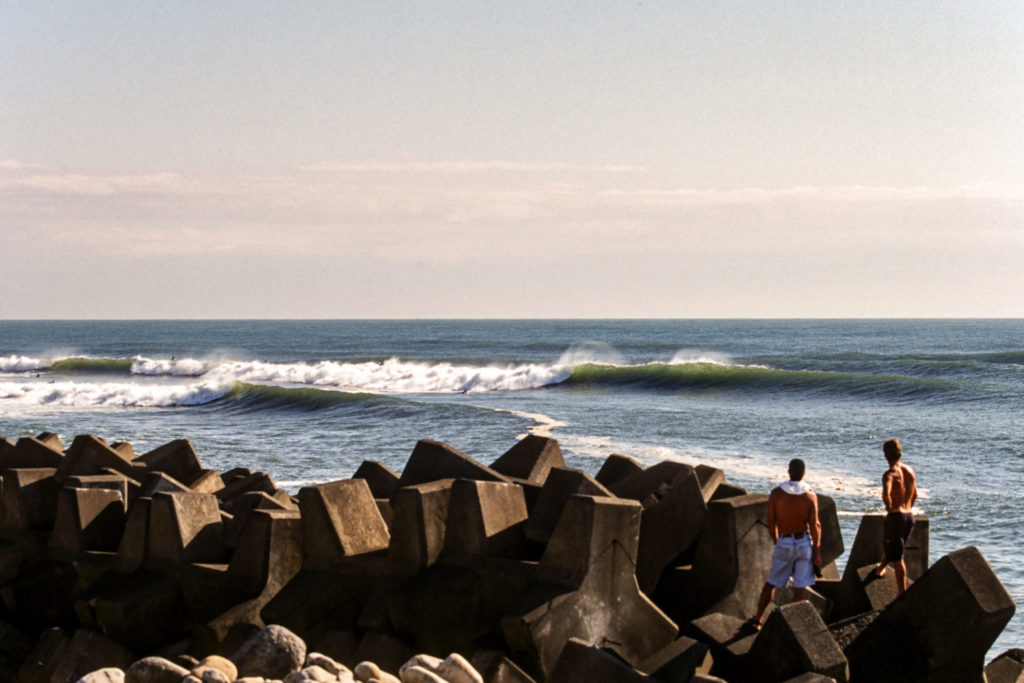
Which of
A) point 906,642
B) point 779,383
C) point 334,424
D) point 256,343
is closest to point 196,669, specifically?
point 906,642

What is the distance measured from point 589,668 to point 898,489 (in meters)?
2.54

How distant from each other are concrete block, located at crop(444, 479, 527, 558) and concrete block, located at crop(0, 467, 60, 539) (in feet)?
11.2

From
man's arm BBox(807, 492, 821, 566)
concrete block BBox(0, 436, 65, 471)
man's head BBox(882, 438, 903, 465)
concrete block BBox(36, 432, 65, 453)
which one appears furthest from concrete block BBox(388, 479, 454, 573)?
concrete block BBox(36, 432, 65, 453)

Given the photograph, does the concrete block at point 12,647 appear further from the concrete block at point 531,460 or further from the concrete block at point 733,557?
the concrete block at point 733,557

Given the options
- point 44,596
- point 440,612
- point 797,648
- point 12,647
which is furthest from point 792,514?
point 12,647

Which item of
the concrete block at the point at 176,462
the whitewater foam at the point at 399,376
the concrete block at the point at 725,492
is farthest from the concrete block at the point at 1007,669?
the whitewater foam at the point at 399,376

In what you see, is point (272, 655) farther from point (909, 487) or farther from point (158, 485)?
point (909, 487)

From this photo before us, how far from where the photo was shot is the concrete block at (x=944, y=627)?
208 inches

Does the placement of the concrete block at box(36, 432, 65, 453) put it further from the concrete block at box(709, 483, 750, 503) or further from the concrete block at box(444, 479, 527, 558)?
the concrete block at box(709, 483, 750, 503)

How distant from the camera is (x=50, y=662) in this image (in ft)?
20.6

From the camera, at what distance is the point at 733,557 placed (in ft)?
19.7

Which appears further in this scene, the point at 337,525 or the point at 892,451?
the point at 892,451

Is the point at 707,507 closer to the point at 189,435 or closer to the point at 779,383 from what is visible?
the point at 189,435

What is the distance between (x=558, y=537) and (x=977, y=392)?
25.5 m
